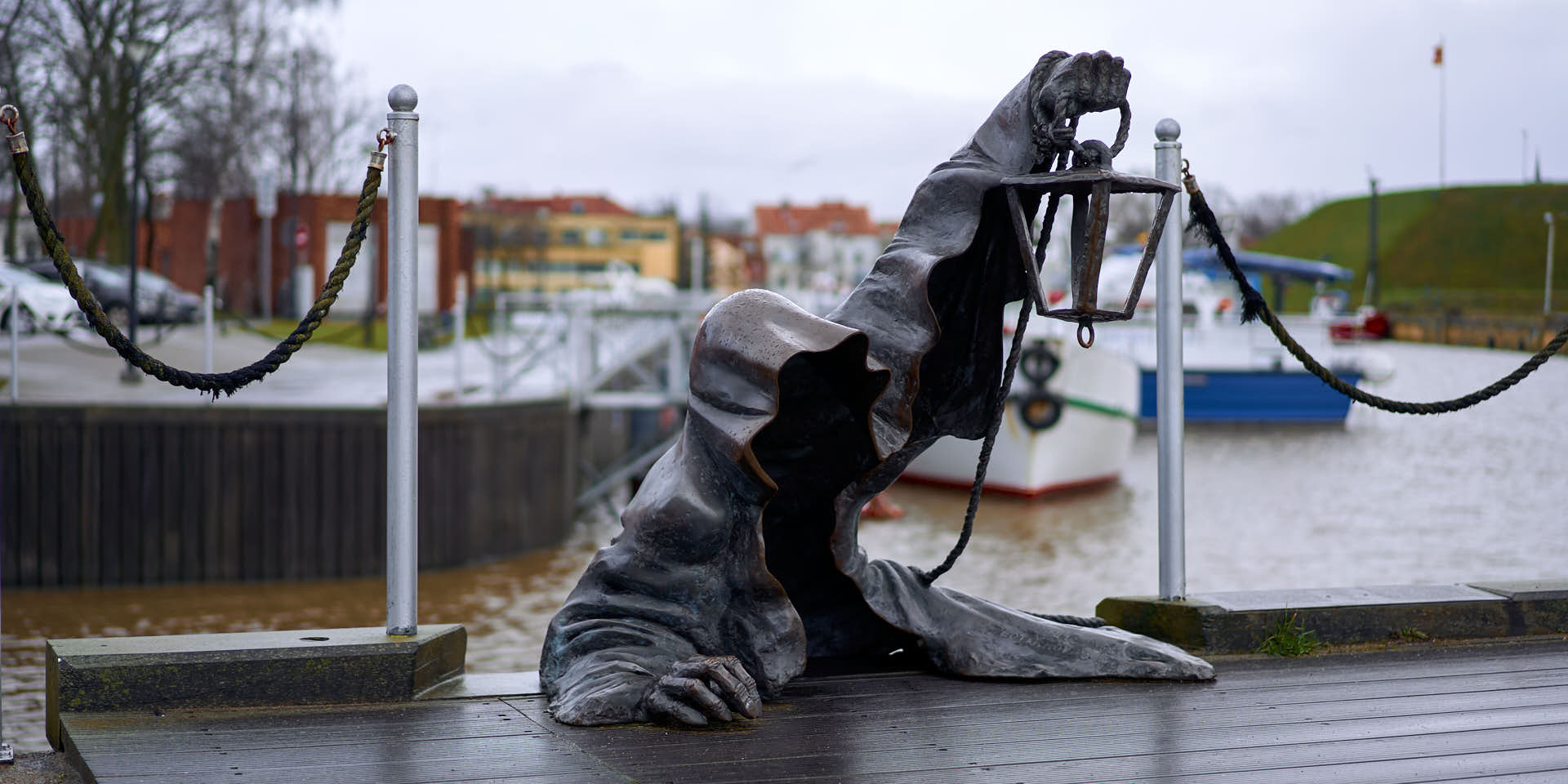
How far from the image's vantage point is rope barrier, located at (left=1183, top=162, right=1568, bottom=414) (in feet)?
16.9

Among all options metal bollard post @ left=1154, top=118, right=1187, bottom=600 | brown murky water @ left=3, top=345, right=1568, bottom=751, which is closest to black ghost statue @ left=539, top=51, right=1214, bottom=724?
metal bollard post @ left=1154, top=118, right=1187, bottom=600

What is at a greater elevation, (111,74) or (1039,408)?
(111,74)

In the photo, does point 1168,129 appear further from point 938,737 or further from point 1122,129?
point 938,737

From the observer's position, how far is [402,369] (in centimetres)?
440

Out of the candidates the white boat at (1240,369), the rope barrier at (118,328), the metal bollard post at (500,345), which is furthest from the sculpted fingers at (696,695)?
the white boat at (1240,369)

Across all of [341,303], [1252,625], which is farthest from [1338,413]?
[1252,625]

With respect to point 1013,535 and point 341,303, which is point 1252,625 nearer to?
point 1013,535

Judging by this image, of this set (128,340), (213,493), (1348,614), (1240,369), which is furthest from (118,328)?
(1240,369)

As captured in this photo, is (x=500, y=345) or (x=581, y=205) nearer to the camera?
(x=500, y=345)

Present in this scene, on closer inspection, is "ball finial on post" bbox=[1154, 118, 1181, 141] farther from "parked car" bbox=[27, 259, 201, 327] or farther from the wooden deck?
"parked car" bbox=[27, 259, 201, 327]

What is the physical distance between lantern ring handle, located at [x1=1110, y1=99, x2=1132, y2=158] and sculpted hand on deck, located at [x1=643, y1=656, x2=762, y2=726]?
176 centimetres

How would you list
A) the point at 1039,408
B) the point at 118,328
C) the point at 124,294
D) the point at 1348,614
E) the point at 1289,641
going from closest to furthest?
the point at 118,328 < the point at 1289,641 < the point at 1348,614 < the point at 1039,408 < the point at 124,294

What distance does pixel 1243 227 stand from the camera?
251 feet

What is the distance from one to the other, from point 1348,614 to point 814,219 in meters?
133
